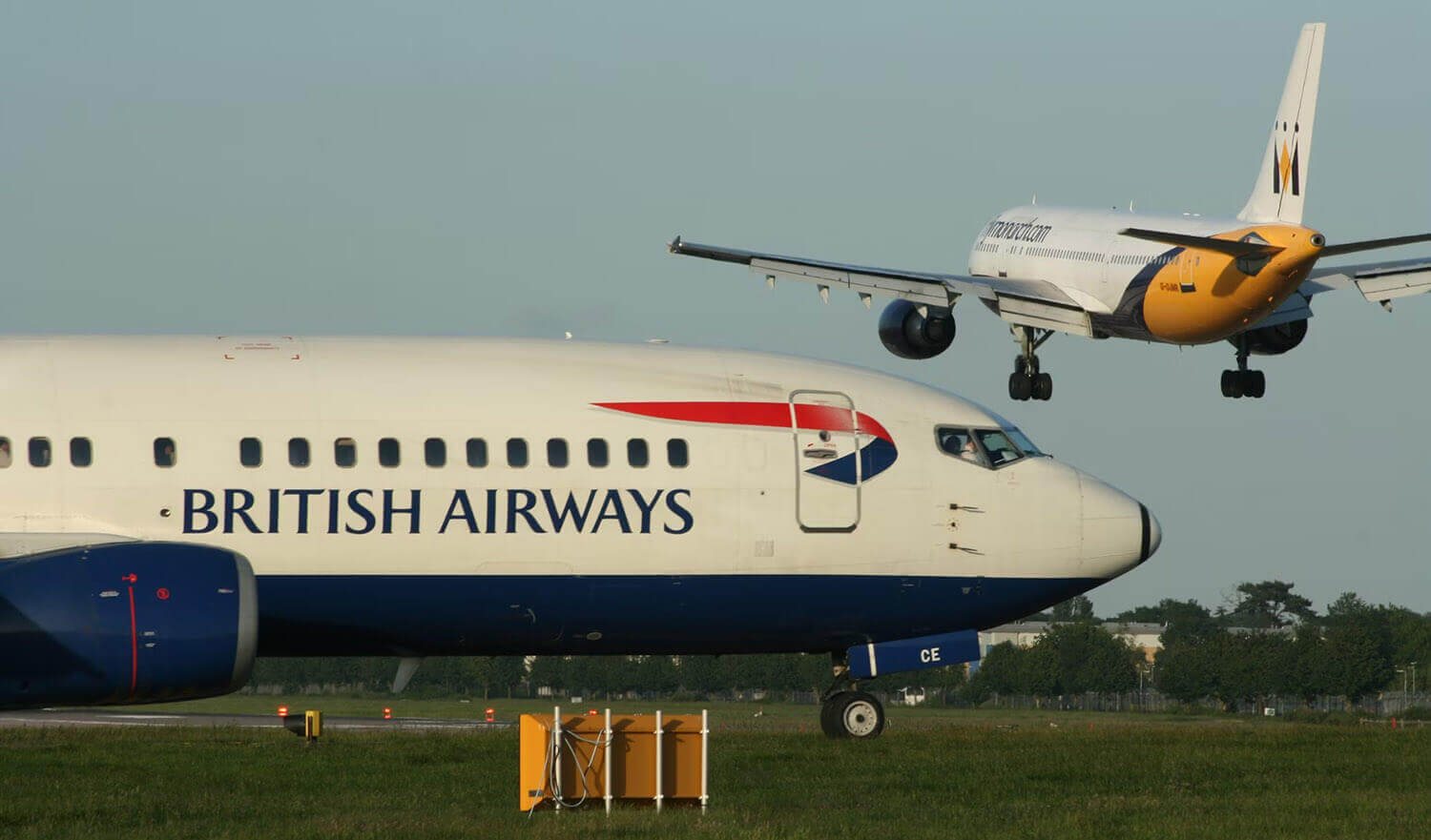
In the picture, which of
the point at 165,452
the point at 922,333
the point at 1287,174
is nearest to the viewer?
the point at 165,452

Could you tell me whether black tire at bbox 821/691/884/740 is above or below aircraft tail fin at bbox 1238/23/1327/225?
below

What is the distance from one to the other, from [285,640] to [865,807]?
6.68 meters

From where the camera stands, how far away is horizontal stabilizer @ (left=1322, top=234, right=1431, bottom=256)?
124 feet

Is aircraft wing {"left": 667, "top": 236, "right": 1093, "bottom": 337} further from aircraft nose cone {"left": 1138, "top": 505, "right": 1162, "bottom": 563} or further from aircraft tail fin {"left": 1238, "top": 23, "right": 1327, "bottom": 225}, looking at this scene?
aircraft nose cone {"left": 1138, "top": 505, "right": 1162, "bottom": 563}

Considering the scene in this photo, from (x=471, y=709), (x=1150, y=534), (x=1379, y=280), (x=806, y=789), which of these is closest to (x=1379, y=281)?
(x=1379, y=280)

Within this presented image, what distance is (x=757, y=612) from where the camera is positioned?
21578 mm

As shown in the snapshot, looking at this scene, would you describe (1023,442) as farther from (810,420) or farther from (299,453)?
(299,453)

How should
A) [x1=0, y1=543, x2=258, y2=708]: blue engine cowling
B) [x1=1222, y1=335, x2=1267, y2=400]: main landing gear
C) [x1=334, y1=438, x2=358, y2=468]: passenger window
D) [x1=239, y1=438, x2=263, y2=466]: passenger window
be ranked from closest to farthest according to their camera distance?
[x1=0, y1=543, x2=258, y2=708]: blue engine cowling
[x1=239, y1=438, x2=263, y2=466]: passenger window
[x1=334, y1=438, x2=358, y2=468]: passenger window
[x1=1222, y1=335, x2=1267, y2=400]: main landing gear

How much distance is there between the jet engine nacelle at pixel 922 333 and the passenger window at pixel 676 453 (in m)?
27.9

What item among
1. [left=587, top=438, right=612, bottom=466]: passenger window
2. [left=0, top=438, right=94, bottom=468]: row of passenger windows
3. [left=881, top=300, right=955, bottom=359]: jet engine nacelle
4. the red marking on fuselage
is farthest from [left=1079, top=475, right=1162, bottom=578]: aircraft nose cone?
[left=881, top=300, right=955, bottom=359]: jet engine nacelle

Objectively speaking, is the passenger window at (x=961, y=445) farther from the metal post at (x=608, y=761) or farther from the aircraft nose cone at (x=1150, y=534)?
the metal post at (x=608, y=761)

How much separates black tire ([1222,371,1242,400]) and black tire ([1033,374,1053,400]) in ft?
12.2

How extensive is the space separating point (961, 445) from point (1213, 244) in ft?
67.8

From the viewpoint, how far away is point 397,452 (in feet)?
67.1
